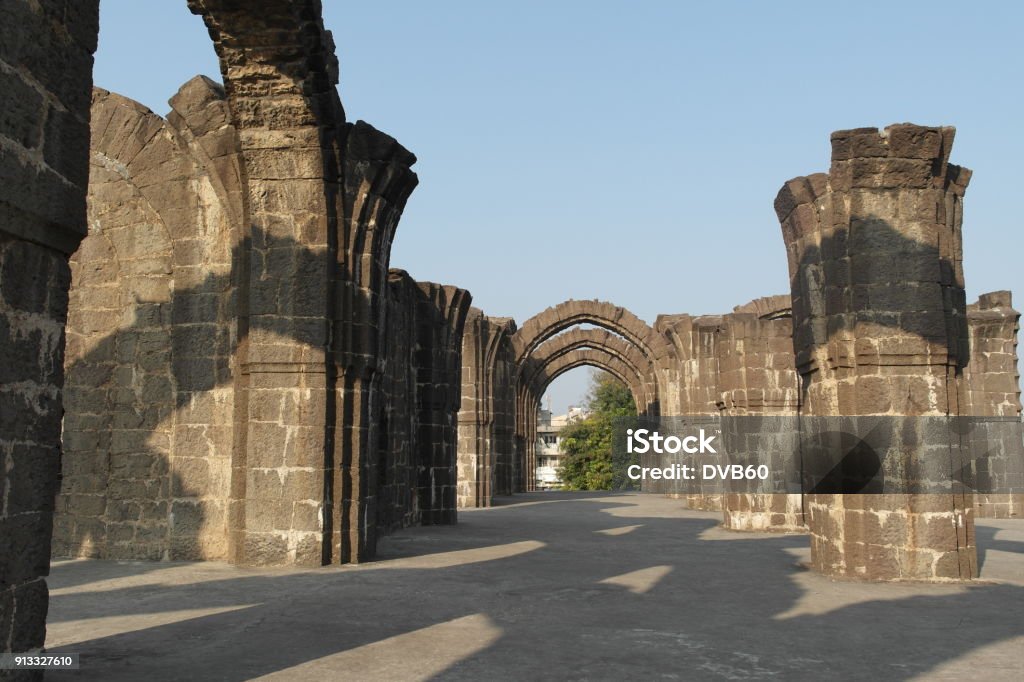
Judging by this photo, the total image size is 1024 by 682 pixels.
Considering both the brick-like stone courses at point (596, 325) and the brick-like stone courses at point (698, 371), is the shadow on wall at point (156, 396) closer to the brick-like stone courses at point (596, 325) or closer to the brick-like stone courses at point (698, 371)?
the brick-like stone courses at point (698, 371)

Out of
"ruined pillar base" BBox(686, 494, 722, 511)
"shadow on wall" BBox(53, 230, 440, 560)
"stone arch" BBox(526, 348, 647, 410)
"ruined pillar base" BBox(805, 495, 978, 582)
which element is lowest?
"ruined pillar base" BBox(686, 494, 722, 511)

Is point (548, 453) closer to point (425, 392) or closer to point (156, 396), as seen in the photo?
point (425, 392)

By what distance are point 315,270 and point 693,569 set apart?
4.91 metres

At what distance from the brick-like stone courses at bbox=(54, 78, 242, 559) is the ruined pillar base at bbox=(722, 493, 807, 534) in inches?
334

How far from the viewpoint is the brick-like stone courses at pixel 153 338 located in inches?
350

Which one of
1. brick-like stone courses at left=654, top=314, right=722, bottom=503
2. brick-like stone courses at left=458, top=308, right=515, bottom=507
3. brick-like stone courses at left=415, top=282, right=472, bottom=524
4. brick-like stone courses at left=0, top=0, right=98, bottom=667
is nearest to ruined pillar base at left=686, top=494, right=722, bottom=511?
brick-like stone courses at left=654, top=314, right=722, bottom=503

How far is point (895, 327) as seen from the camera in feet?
25.6

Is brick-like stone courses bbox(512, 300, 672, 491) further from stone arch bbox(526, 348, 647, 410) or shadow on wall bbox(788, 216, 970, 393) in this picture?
shadow on wall bbox(788, 216, 970, 393)

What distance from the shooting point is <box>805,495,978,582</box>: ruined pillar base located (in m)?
7.57

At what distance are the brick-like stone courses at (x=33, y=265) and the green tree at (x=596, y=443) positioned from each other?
137 feet

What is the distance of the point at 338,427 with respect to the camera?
8.66 metres

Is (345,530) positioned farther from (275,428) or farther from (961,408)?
(961,408)

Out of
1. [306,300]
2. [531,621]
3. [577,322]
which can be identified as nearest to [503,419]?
[577,322]

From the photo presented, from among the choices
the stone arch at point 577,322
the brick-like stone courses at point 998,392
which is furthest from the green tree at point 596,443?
the brick-like stone courses at point 998,392
